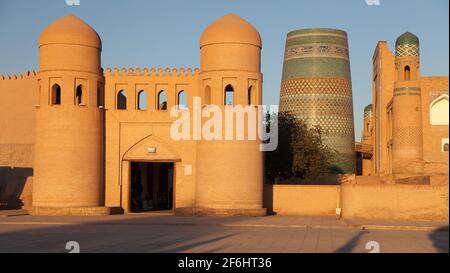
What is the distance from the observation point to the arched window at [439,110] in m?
48.1

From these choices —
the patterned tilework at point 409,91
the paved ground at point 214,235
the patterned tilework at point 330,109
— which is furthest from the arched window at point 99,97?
the patterned tilework at point 330,109

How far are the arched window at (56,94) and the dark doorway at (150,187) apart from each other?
15.8ft

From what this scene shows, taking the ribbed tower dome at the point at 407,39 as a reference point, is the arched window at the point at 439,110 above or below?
below

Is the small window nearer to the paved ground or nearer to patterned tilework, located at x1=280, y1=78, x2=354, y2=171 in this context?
the paved ground

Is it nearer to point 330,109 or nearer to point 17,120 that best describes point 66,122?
point 17,120

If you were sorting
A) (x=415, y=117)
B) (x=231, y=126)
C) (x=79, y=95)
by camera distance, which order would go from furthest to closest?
1. (x=415, y=117)
2. (x=79, y=95)
3. (x=231, y=126)

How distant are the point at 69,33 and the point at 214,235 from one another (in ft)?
43.3

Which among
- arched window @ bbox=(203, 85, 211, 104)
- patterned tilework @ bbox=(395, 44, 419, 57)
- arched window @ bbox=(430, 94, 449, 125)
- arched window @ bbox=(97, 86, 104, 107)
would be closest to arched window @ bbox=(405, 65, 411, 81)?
patterned tilework @ bbox=(395, 44, 419, 57)

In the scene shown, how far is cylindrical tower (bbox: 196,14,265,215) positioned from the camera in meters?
29.9

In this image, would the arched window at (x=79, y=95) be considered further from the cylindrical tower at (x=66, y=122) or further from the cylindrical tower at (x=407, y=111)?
the cylindrical tower at (x=407, y=111)

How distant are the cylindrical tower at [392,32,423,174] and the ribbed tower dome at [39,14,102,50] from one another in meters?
21.5

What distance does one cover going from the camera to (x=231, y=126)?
29969 millimetres

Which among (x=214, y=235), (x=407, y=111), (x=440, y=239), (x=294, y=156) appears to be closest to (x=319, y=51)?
(x=407, y=111)
